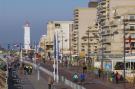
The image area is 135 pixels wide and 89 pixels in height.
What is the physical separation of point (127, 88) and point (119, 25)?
66.4 metres

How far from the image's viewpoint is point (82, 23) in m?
179

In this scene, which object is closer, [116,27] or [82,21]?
[116,27]

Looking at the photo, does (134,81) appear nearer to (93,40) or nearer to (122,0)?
(122,0)

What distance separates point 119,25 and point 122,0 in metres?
20.8

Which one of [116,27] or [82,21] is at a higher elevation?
[82,21]

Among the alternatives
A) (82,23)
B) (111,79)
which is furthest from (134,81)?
(82,23)

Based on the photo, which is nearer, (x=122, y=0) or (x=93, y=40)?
(x=122, y=0)

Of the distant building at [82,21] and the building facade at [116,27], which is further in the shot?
the distant building at [82,21]

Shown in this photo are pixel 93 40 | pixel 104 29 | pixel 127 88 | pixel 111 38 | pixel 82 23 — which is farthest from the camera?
pixel 82 23

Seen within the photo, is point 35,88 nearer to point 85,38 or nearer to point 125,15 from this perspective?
point 125,15

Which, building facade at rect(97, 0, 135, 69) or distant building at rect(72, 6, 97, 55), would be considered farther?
distant building at rect(72, 6, 97, 55)

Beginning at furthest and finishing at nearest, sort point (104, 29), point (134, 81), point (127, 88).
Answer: point (104, 29) < point (134, 81) < point (127, 88)

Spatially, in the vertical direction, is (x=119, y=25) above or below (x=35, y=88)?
above

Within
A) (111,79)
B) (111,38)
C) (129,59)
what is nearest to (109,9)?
(111,38)
